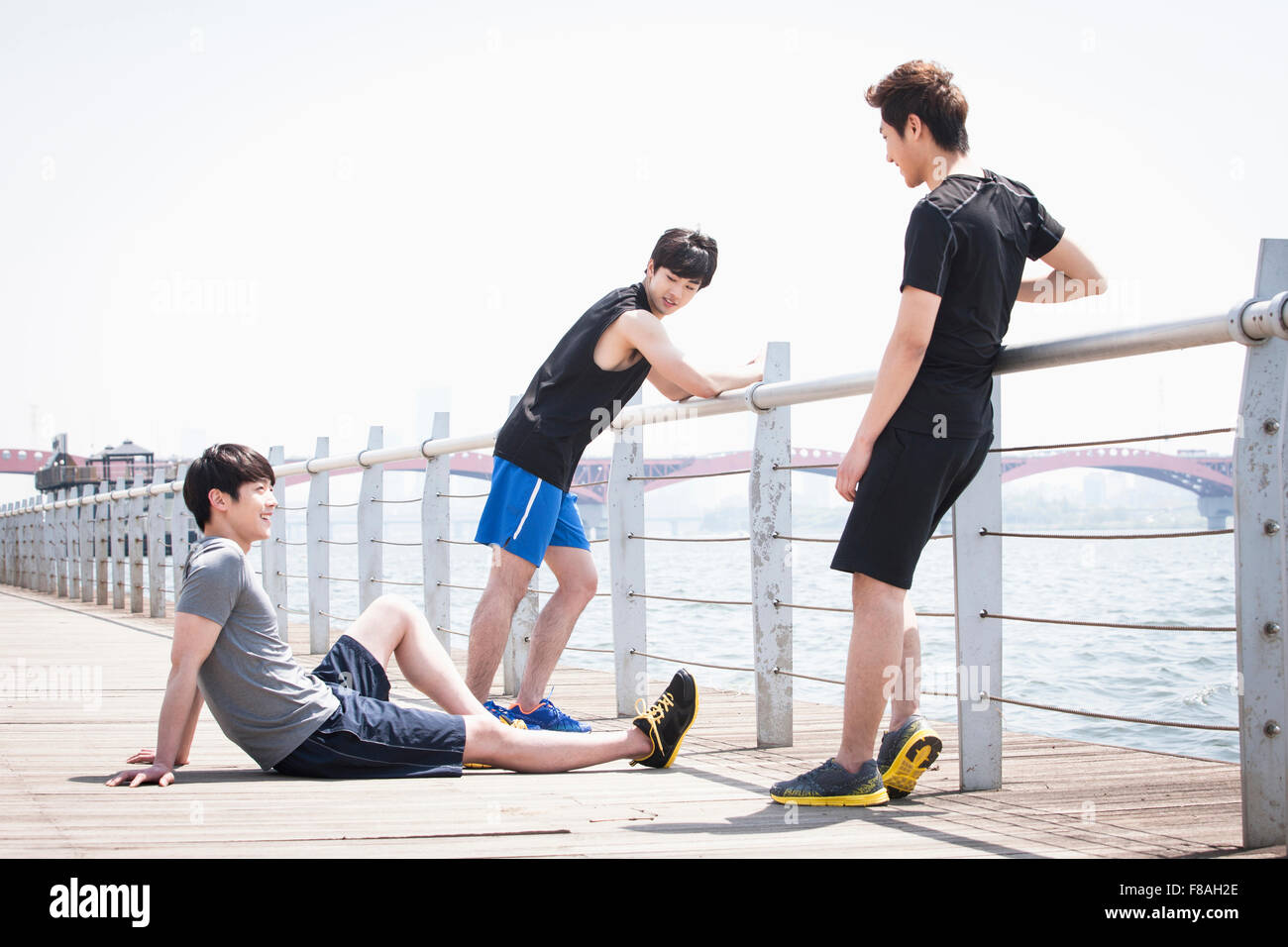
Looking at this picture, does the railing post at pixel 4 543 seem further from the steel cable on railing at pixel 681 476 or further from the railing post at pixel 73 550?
the steel cable on railing at pixel 681 476

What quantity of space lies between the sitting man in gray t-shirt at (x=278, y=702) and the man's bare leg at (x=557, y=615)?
49 cm

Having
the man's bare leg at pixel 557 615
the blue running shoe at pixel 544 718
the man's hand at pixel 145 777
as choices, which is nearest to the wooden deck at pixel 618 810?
the man's hand at pixel 145 777

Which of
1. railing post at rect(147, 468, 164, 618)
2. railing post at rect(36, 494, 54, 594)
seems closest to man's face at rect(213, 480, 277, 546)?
railing post at rect(147, 468, 164, 618)

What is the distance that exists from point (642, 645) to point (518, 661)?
0.81m

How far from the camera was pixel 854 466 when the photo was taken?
99.3 inches

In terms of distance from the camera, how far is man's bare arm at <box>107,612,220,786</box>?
2.62 m

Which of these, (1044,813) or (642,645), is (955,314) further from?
(642,645)

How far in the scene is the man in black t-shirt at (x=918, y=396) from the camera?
2.44 metres

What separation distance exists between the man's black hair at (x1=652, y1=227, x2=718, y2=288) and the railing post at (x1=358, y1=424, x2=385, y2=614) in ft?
10.1

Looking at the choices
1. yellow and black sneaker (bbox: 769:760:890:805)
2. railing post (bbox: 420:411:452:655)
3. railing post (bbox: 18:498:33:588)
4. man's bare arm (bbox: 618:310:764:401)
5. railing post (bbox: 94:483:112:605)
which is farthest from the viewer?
railing post (bbox: 18:498:33:588)

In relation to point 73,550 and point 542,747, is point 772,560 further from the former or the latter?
point 73,550

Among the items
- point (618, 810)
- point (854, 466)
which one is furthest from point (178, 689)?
point (854, 466)

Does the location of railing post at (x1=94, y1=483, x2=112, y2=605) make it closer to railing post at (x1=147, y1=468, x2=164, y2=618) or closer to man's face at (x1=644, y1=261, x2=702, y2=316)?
railing post at (x1=147, y1=468, x2=164, y2=618)

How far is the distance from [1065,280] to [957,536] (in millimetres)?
588
